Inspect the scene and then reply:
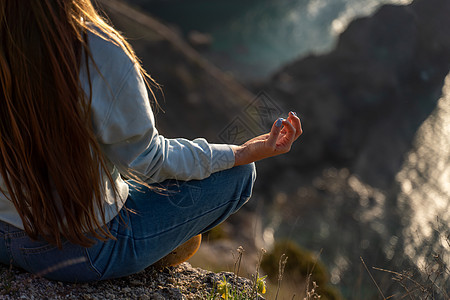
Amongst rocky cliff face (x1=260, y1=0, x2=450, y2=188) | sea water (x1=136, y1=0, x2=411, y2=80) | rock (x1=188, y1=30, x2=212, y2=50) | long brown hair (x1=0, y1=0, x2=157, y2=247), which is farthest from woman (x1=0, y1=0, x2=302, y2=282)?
rock (x1=188, y1=30, x2=212, y2=50)

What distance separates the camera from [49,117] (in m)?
1.32

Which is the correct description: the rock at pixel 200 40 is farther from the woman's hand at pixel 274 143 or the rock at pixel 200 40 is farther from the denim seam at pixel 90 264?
the denim seam at pixel 90 264

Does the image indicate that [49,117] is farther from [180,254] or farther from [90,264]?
[180,254]

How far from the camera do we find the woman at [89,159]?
4.14 ft

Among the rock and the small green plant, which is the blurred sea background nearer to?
the rock

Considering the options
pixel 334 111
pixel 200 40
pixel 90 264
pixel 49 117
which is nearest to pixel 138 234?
pixel 90 264

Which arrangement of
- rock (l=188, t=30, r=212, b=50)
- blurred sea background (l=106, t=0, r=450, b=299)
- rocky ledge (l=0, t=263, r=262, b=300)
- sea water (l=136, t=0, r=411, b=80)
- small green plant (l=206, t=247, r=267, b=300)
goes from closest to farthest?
rocky ledge (l=0, t=263, r=262, b=300), small green plant (l=206, t=247, r=267, b=300), blurred sea background (l=106, t=0, r=450, b=299), sea water (l=136, t=0, r=411, b=80), rock (l=188, t=30, r=212, b=50)

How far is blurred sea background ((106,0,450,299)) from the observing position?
8238 mm

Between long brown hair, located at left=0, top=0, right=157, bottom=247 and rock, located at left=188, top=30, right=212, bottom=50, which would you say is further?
rock, located at left=188, top=30, right=212, bottom=50

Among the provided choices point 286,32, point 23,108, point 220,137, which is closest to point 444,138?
point 220,137

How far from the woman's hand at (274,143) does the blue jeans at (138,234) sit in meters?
0.08

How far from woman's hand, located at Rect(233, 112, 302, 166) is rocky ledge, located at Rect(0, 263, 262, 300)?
60 centimetres

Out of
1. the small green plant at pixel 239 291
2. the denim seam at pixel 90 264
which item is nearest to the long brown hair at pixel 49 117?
the denim seam at pixel 90 264

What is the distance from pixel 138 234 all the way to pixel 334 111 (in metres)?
19.4
